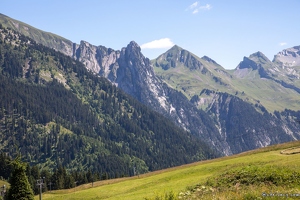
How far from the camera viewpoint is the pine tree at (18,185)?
48.2m

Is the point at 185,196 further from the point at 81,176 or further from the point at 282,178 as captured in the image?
the point at 81,176

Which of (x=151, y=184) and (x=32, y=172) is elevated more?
(x=32, y=172)

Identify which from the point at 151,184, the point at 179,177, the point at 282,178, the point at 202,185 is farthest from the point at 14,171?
the point at 282,178

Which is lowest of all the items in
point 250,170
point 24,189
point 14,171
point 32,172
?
point 250,170

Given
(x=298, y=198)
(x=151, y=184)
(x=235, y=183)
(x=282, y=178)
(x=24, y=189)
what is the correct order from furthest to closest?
(x=151, y=184) < (x=24, y=189) < (x=235, y=183) < (x=282, y=178) < (x=298, y=198)

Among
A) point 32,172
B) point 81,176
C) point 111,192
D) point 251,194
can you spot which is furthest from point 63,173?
point 251,194

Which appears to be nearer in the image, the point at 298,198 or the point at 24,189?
the point at 298,198

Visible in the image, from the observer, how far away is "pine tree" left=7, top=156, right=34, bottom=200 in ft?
158

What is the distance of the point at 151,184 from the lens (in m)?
55.6

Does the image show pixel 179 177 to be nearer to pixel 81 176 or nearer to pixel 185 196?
pixel 185 196

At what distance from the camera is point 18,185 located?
48.7m

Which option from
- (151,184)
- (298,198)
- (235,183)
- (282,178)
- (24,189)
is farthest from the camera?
(151,184)

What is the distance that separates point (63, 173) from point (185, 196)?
155674mm

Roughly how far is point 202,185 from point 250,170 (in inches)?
214
